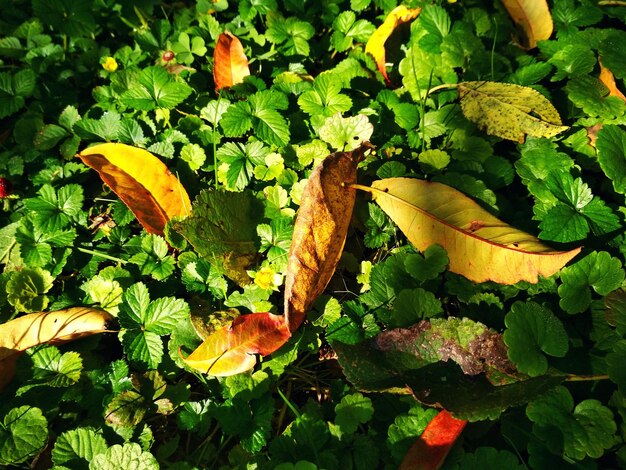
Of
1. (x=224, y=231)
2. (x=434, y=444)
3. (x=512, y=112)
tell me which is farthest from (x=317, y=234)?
(x=512, y=112)

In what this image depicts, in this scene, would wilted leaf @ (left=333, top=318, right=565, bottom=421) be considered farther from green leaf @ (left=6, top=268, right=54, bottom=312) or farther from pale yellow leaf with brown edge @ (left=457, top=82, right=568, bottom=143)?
green leaf @ (left=6, top=268, right=54, bottom=312)

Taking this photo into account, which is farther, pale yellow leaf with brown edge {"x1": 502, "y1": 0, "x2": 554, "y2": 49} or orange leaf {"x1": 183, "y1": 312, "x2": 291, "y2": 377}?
Result: pale yellow leaf with brown edge {"x1": 502, "y1": 0, "x2": 554, "y2": 49}

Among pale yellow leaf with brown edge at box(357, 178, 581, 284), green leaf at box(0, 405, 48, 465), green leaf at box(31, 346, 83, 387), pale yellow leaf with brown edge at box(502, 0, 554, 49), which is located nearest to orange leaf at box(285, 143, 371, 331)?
pale yellow leaf with brown edge at box(357, 178, 581, 284)

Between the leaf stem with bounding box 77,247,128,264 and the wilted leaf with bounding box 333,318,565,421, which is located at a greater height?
the wilted leaf with bounding box 333,318,565,421

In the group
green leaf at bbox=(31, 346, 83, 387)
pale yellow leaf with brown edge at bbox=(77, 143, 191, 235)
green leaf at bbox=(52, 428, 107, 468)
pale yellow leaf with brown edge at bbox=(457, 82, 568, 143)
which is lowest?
green leaf at bbox=(52, 428, 107, 468)

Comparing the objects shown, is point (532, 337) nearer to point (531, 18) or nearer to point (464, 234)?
point (464, 234)

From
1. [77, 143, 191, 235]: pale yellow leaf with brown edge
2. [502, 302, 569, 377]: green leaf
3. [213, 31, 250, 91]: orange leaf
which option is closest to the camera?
[502, 302, 569, 377]: green leaf

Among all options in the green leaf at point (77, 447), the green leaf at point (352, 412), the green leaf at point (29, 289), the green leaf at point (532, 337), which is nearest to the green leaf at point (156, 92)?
the green leaf at point (29, 289)
